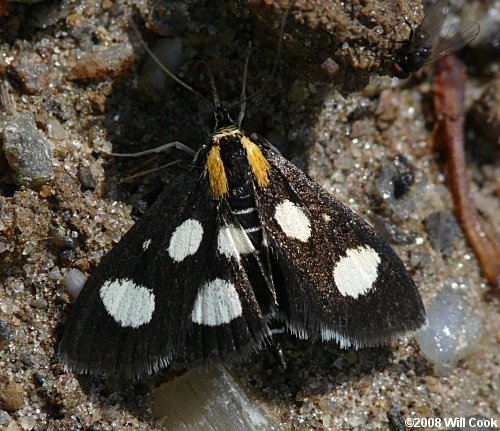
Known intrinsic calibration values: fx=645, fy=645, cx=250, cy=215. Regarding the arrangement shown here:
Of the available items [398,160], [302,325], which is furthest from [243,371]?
[398,160]

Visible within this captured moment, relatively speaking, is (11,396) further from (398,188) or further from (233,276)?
(398,188)

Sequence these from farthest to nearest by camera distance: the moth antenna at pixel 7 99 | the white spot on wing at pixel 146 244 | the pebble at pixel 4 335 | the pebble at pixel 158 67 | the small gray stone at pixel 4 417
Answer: the pebble at pixel 158 67 < the moth antenna at pixel 7 99 < the white spot on wing at pixel 146 244 < the pebble at pixel 4 335 < the small gray stone at pixel 4 417

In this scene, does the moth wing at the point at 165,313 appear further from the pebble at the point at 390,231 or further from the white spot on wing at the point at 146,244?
the pebble at the point at 390,231

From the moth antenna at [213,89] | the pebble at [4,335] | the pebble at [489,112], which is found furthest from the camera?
the pebble at [489,112]

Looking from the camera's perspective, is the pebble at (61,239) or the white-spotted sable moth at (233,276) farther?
the pebble at (61,239)

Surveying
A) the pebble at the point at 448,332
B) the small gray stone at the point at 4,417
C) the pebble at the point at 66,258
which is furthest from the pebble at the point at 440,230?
the small gray stone at the point at 4,417

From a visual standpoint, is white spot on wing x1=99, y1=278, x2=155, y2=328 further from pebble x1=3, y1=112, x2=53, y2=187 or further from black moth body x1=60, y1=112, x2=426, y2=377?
pebble x1=3, y1=112, x2=53, y2=187

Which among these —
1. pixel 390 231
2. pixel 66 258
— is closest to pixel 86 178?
pixel 66 258
